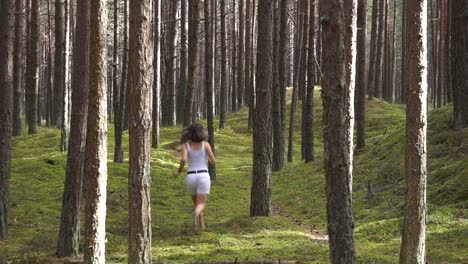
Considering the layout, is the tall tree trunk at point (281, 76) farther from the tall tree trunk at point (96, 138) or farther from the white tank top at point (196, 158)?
the tall tree trunk at point (96, 138)

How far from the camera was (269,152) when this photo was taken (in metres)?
12.5

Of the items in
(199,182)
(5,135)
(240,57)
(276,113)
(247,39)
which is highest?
(247,39)

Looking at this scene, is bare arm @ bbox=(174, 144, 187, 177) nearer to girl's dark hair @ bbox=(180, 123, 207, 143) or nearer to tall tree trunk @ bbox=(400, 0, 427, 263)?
girl's dark hair @ bbox=(180, 123, 207, 143)

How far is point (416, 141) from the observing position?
23.6ft

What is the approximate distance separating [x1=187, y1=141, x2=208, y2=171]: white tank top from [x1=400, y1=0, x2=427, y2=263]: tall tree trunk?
4.19m

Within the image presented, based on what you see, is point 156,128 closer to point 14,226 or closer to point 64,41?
point 64,41

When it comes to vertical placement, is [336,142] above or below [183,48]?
below

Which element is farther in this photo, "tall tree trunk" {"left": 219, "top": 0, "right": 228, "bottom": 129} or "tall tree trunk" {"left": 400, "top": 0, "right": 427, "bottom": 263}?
"tall tree trunk" {"left": 219, "top": 0, "right": 228, "bottom": 129}

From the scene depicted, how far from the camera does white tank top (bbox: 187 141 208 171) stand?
10.4 metres

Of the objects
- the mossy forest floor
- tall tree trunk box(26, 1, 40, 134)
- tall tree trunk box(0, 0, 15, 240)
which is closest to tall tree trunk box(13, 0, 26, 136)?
tall tree trunk box(26, 1, 40, 134)

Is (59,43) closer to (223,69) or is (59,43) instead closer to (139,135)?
(223,69)

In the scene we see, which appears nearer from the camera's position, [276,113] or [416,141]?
[416,141]

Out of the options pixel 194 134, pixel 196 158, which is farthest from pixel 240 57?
pixel 196 158

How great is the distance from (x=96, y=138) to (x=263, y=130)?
18.0ft
